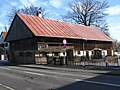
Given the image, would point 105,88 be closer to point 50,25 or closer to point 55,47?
point 55,47

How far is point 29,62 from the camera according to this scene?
124 ft

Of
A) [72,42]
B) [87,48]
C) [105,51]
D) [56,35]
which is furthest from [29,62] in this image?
[105,51]

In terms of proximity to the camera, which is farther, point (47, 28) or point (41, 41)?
point (47, 28)

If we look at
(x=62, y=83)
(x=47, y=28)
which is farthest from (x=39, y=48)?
(x=62, y=83)

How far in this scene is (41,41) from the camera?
37.3 meters

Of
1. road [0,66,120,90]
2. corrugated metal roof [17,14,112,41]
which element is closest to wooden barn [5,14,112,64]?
corrugated metal roof [17,14,112,41]

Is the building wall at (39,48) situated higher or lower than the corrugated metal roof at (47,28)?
lower

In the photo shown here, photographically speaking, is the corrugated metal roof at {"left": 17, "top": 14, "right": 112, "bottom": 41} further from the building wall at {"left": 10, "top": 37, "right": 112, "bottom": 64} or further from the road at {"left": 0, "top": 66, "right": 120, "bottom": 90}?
the road at {"left": 0, "top": 66, "right": 120, "bottom": 90}

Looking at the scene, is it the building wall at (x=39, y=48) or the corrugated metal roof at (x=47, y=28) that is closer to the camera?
the building wall at (x=39, y=48)

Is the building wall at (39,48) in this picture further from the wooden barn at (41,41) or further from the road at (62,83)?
the road at (62,83)

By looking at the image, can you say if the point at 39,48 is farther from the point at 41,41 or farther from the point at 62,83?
the point at 62,83

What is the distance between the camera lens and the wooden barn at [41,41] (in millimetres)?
36531

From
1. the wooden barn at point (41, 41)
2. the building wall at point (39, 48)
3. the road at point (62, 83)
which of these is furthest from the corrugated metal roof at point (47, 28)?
the road at point (62, 83)

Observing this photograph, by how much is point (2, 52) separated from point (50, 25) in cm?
2855
